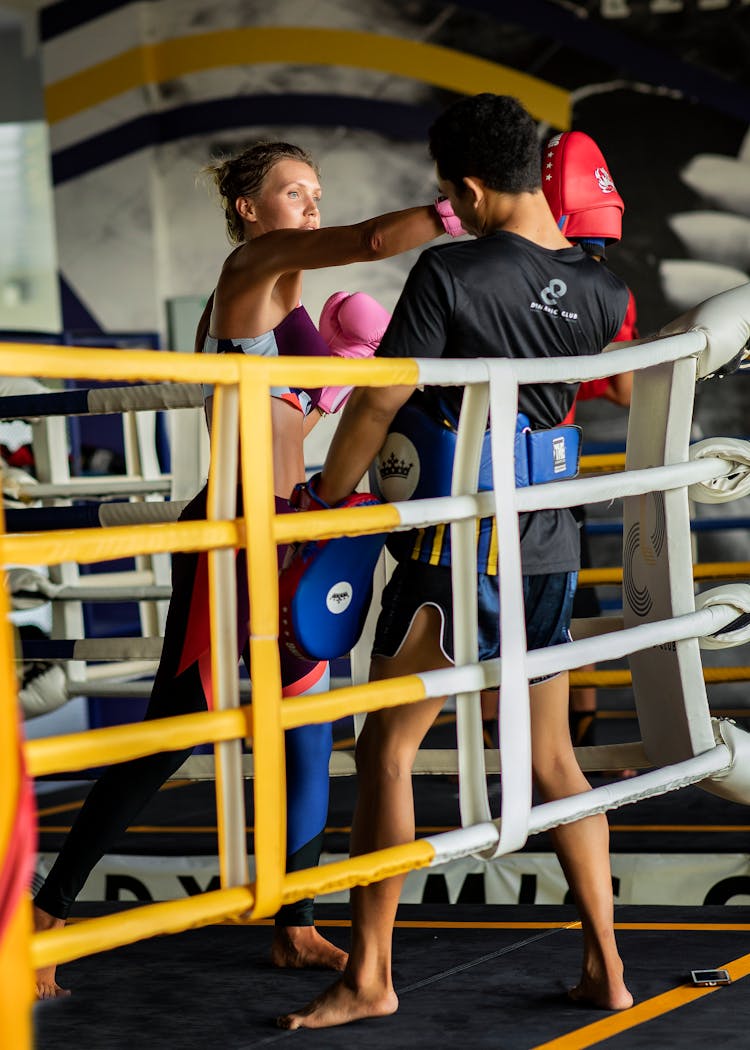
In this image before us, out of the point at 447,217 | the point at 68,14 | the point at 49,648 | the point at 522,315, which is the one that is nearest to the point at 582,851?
the point at 522,315

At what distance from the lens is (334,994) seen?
211cm

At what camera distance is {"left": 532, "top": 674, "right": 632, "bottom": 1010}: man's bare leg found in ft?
7.13

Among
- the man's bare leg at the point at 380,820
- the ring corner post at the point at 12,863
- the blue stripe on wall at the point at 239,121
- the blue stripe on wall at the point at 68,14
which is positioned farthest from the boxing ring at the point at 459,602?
the blue stripe on wall at the point at 68,14

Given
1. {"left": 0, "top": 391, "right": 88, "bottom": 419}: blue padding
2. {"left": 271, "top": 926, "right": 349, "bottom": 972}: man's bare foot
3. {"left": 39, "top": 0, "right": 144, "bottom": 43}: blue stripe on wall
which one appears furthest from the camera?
{"left": 39, "top": 0, "right": 144, "bottom": 43}: blue stripe on wall

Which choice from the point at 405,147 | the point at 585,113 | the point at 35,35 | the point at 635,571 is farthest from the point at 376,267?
the point at 635,571

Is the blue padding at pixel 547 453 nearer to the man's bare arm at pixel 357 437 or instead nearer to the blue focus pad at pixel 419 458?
the blue focus pad at pixel 419 458

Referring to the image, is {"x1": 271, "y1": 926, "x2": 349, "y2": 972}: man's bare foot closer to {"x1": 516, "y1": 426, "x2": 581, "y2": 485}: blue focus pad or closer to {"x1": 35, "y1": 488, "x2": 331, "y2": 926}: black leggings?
{"x1": 35, "y1": 488, "x2": 331, "y2": 926}: black leggings

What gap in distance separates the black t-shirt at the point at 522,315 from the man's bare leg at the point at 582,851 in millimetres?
241

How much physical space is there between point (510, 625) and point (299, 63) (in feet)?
20.4

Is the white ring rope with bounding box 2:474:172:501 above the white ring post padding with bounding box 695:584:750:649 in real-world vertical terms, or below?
above

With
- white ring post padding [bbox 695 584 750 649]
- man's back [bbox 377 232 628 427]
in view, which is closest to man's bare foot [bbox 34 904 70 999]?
man's back [bbox 377 232 628 427]

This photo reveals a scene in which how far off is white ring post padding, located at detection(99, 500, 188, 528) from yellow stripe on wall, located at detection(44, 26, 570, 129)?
495 centimetres

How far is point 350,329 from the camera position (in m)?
2.68

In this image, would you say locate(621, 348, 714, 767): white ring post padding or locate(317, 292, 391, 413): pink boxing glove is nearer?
locate(621, 348, 714, 767): white ring post padding
